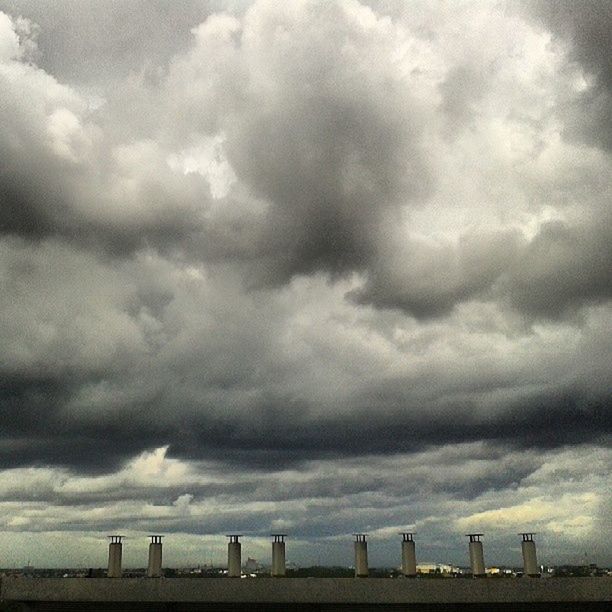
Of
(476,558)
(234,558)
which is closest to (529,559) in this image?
(476,558)

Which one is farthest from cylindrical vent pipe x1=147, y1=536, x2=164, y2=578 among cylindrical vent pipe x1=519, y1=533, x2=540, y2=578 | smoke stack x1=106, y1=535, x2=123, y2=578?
cylindrical vent pipe x1=519, y1=533, x2=540, y2=578

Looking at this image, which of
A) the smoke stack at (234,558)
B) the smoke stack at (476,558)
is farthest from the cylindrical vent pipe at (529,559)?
the smoke stack at (234,558)

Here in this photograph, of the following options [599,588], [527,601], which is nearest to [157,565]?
[527,601]

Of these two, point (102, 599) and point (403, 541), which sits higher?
point (403, 541)

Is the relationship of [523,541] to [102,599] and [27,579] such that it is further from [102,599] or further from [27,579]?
[27,579]

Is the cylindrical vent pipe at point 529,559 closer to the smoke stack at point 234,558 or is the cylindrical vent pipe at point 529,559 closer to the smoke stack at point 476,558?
the smoke stack at point 476,558
